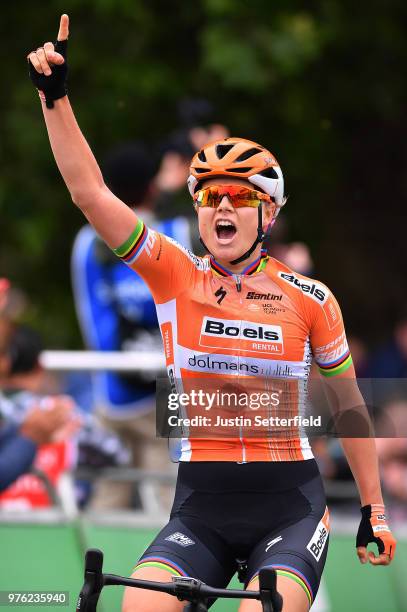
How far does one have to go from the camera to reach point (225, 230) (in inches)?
209

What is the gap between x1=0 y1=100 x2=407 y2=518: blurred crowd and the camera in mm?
7797

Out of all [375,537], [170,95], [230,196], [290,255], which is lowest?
[375,537]

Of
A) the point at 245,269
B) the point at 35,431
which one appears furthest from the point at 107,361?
the point at 245,269

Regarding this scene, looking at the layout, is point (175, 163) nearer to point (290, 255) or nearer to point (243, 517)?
point (290, 255)

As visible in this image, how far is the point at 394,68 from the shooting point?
12.9 metres

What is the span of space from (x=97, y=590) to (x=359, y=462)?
1.27 m

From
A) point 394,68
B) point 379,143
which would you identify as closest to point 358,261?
point 379,143

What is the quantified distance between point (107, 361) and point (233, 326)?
2.77m

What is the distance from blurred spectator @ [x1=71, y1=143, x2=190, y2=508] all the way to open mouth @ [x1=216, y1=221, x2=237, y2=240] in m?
2.46

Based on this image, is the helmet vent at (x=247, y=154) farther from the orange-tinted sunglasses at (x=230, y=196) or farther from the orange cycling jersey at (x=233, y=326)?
the orange cycling jersey at (x=233, y=326)

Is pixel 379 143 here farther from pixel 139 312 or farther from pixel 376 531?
pixel 376 531

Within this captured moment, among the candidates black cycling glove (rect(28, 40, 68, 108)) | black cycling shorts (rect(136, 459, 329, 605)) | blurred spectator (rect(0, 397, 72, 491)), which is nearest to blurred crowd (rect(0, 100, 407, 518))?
blurred spectator (rect(0, 397, 72, 491))

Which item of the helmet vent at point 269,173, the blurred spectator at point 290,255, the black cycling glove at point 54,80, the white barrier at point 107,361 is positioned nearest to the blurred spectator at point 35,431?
the white barrier at point 107,361

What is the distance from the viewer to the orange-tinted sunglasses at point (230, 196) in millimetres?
5266
